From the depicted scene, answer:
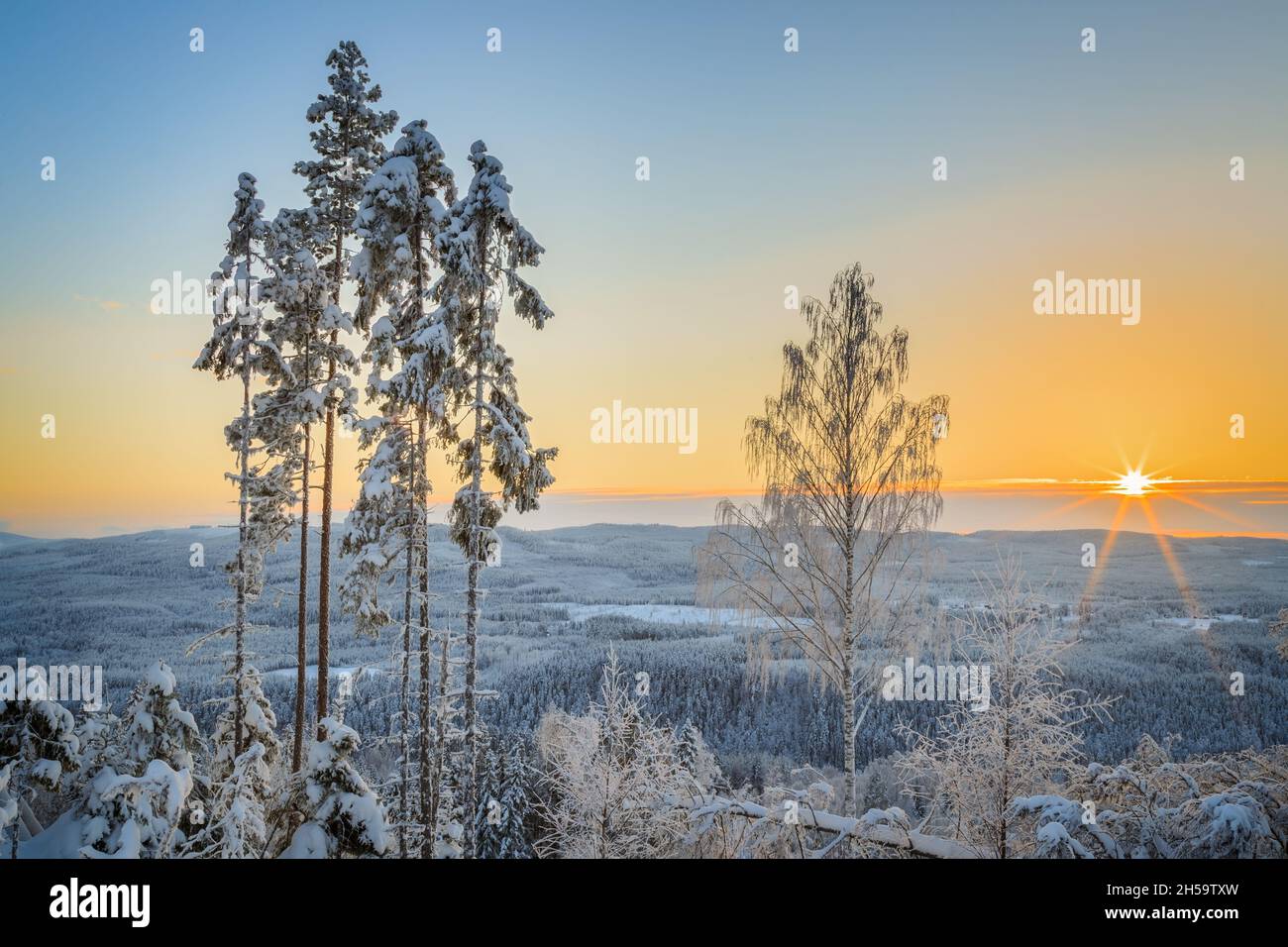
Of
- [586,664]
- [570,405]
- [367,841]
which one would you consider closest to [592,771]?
[367,841]

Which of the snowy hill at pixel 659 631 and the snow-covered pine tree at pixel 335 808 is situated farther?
the snowy hill at pixel 659 631

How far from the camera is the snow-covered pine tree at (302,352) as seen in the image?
512 inches

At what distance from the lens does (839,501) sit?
1246 centimetres

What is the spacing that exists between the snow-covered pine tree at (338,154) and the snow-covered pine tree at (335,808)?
671cm

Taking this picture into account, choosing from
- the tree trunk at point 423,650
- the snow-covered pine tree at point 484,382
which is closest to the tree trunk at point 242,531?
the tree trunk at point 423,650

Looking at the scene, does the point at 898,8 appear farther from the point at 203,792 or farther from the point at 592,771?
the point at 203,792

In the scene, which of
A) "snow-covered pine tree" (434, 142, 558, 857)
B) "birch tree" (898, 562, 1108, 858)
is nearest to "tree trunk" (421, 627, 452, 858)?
"snow-covered pine tree" (434, 142, 558, 857)

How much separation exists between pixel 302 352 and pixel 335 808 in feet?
34.7

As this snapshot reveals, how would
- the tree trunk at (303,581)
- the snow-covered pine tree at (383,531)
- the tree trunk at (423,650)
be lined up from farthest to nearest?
the tree trunk at (303,581) → the snow-covered pine tree at (383,531) → the tree trunk at (423,650)

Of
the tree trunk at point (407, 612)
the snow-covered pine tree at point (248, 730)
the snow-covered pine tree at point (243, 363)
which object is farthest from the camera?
the snow-covered pine tree at point (248, 730)

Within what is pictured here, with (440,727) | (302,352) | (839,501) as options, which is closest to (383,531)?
(440,727)

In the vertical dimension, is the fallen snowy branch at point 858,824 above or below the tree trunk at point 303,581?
below

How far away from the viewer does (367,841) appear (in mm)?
6605

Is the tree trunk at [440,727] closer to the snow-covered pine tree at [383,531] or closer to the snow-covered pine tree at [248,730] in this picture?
the snow-covered pine tree at [383,531]
